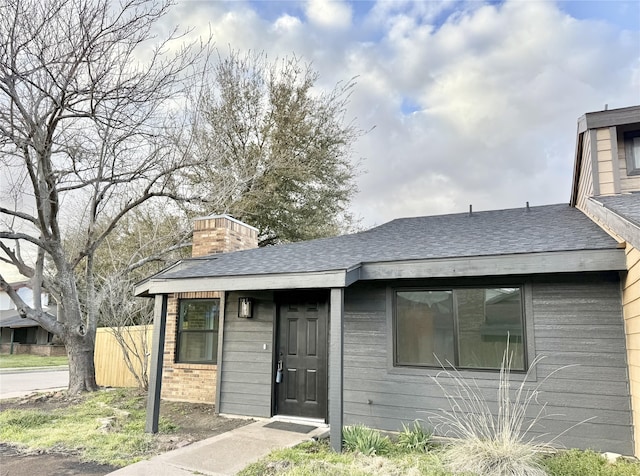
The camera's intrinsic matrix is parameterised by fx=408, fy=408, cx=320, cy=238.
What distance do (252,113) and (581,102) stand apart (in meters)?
10.7

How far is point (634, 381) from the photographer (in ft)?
13.9

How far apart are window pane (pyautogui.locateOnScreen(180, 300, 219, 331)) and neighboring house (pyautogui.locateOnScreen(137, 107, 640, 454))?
320 millimetres

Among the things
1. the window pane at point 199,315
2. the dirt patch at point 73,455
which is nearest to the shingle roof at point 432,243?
the window pane at point 199,315

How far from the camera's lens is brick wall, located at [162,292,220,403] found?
743 centimetres

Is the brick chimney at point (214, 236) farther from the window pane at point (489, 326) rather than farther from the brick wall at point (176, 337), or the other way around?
the window pane at point (489, 326)

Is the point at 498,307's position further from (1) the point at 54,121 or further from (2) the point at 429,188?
(2) the point at 429,188

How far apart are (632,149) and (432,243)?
3387mm

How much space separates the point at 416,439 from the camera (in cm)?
478

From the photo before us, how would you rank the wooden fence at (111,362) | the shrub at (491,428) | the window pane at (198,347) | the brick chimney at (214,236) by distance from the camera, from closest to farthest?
the shrub at (491,428)
the window pane at (198,347)
the brick chimney at (214,236)
the wooden fence at (111,362)

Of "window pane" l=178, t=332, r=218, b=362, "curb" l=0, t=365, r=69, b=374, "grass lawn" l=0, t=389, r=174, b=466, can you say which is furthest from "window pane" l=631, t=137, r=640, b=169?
Result: "curb" l=0, t=365, r=69, b=374

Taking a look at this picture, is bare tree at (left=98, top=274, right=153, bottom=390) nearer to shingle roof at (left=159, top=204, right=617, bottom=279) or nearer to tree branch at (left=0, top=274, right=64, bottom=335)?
tree branch at (left=0, top=274, right=64, bottom=335)

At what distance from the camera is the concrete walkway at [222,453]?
402 centimetres

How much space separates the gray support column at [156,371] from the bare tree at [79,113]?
342 cm

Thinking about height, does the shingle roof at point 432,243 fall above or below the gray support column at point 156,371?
above
